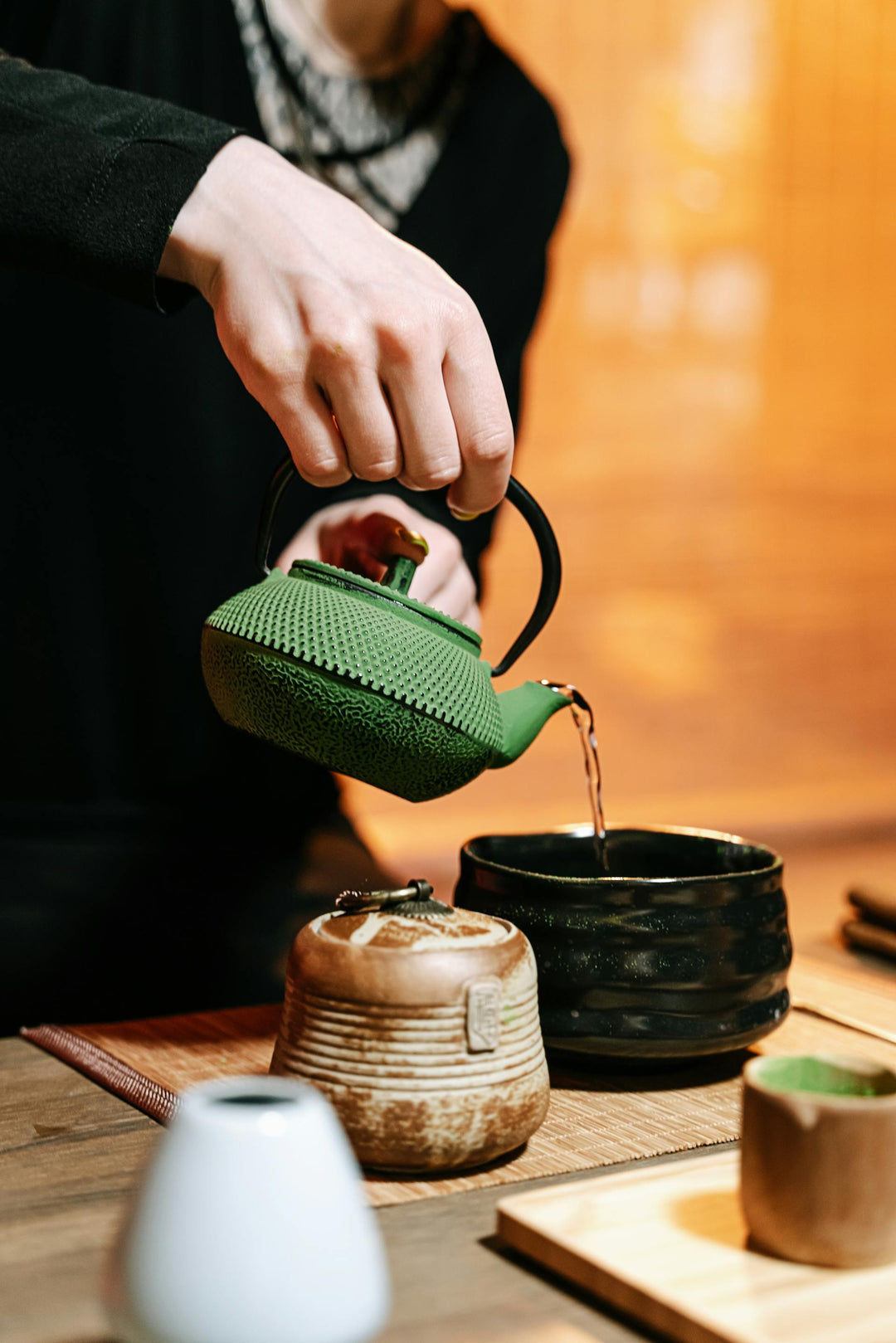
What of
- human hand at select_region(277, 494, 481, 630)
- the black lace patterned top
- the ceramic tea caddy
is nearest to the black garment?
the black lace patterned top

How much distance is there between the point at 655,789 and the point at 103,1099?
3.30 metres

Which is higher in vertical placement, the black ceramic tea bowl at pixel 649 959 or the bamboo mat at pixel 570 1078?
the black ceramic tea bowl at pixel 649 959

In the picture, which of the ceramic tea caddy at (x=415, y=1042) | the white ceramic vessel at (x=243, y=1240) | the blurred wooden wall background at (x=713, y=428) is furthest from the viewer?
the blurred wooden wall background at (x=713, y=428)

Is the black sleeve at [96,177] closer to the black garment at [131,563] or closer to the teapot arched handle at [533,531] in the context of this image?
the teapot arched handle at [533,531]

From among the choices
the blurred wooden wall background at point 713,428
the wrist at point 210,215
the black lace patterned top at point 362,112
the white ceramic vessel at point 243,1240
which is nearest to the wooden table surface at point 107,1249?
the white ceramic vessel at point 243,1240

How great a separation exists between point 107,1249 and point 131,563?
1.11 m

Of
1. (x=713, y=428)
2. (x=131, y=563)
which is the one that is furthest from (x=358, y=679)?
(x=713, y=428)

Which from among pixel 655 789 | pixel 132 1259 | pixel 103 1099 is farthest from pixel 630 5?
pixel 132 1259

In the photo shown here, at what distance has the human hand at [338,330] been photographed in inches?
34.0

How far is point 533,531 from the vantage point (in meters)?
0.97

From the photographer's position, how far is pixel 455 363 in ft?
2.93

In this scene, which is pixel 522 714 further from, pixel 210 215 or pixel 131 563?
pixel 131 563

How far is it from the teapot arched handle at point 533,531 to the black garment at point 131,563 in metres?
0.59

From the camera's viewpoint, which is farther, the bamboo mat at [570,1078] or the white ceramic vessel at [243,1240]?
the bamboo mat at [570,1078]
